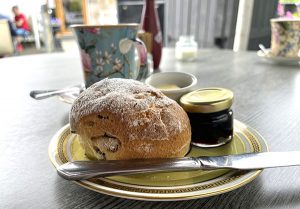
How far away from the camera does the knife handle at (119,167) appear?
0.28 m

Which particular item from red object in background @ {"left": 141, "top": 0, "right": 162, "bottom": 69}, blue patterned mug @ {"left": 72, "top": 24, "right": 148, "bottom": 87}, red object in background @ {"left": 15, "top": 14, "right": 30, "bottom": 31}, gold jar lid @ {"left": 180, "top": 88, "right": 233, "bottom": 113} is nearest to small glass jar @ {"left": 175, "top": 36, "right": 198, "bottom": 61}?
red object in background @ {"left": 141, "top": 0, "right": 162, "bottom": 69}

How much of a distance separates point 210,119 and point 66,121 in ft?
0.91

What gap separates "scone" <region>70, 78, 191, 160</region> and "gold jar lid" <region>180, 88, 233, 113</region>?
0.09 ft

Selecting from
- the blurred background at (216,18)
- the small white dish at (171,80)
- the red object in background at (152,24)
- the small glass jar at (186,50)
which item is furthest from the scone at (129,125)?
the blurred background at (216,18)

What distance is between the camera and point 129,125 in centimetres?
30

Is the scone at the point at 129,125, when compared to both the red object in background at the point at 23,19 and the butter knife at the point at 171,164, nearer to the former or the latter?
the butter knife at the point at 171,164

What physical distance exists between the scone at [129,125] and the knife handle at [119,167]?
1 cm

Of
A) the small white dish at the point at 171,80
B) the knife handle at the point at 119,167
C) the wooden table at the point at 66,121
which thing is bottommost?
the wooden table at the point at 66,121

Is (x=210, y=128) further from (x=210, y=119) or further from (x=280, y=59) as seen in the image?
(x=280, y=59)

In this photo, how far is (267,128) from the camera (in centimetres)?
46

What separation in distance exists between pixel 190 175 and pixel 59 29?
609 cm

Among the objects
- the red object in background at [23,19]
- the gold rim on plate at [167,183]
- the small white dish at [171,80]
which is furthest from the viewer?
the red object in background at [23,19]

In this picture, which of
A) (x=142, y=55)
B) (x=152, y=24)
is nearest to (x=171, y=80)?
(x=142, y=55)

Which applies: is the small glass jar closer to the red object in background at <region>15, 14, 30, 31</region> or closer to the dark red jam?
the dark red jam
